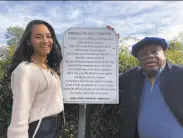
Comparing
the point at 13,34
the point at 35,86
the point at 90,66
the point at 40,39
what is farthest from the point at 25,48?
the point at 13,34

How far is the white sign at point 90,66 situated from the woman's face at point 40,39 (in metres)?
0.41

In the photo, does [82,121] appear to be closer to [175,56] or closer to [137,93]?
[137,93]

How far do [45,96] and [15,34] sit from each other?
8.20 ft

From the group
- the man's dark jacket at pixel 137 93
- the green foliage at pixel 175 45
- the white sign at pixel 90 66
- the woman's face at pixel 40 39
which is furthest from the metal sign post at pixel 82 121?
the green foliage at pixel 175 45

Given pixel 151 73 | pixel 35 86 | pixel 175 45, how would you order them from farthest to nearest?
pixel 175 45 < pixel 151 73 < pixel 35 86

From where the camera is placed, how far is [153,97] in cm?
374

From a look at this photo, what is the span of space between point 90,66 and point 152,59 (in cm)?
67

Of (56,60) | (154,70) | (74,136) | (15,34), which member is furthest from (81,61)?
(15,34)

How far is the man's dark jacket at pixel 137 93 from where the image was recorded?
3.67m

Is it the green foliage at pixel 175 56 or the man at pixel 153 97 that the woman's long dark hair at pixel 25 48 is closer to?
the man at pixel 153 97

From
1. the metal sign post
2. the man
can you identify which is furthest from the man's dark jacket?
the metal sign post

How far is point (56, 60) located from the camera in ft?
11.8

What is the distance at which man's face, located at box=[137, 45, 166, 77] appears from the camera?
12.2 ft

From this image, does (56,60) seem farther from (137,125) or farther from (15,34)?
(15,34)
